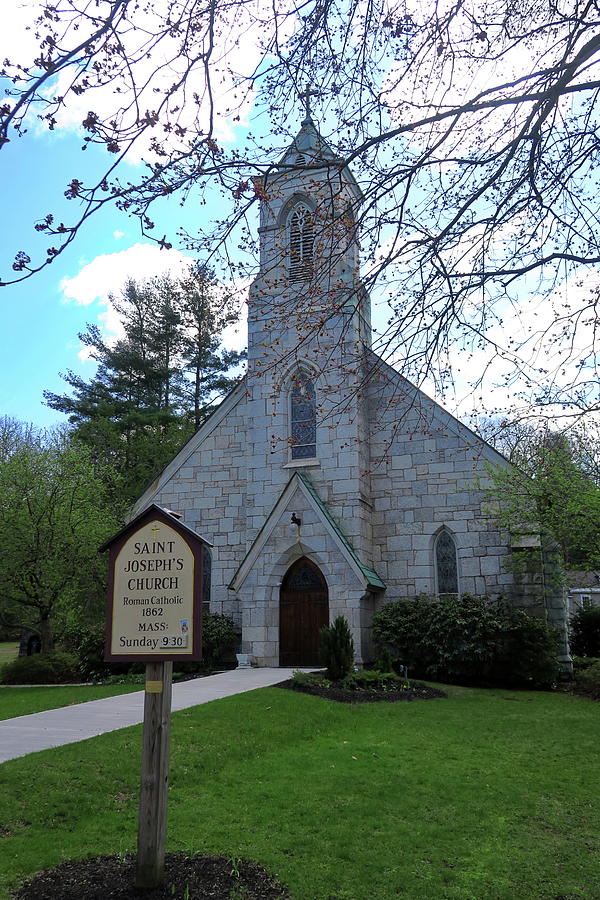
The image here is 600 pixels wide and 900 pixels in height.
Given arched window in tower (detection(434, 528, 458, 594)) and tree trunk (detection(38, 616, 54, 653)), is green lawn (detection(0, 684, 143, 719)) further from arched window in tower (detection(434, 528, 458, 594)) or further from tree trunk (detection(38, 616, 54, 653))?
arched window in tower (detection(434, 528, 458, 594))

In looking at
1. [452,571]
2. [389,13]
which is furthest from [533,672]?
[389,13]

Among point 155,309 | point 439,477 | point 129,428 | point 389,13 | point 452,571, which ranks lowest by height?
point 452,571

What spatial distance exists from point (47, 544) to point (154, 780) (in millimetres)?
14041

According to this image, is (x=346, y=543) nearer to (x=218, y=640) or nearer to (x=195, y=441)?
(x=218, y=640)

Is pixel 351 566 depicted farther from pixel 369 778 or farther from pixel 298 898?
pixel 298 898

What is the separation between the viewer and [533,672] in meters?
15.5

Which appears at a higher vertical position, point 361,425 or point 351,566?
point 361,425

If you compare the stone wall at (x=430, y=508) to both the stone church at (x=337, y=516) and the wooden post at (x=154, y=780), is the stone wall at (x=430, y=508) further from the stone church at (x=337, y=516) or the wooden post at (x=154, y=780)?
the wooden post at (x=154, y=780)

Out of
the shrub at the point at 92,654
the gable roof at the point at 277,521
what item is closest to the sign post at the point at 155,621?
the gable roof at the point at 277,521

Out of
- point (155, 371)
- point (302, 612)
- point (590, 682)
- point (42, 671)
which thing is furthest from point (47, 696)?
point (155, 371)

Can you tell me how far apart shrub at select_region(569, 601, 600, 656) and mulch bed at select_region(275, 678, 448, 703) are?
497 inches

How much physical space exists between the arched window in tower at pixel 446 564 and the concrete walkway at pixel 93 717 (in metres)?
4.92

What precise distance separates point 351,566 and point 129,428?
2048 cm

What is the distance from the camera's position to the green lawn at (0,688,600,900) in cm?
510
